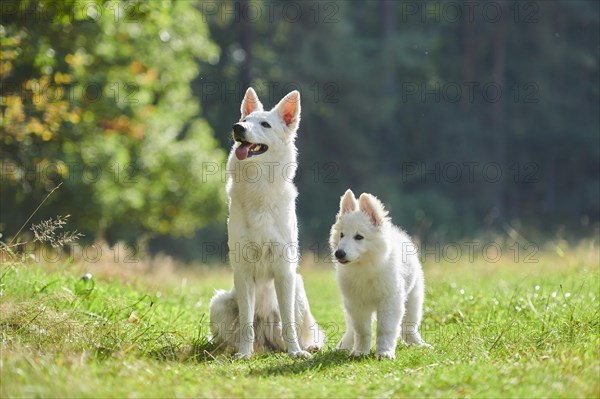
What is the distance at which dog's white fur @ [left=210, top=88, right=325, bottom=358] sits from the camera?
7148mm

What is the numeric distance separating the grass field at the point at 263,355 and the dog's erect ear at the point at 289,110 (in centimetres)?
210

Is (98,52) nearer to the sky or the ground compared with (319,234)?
nearer to the sky

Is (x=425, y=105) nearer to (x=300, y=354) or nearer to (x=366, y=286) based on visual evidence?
(x=366, y=286)

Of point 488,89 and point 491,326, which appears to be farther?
point 488,89

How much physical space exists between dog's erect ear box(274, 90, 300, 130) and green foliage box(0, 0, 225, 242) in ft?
15.2

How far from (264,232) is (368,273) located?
3.30 feet

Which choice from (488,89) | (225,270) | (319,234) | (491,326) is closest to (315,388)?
(491,326)

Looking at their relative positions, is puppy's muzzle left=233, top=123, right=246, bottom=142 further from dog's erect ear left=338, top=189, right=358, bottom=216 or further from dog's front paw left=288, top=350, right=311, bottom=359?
dog's front paw left=288, top=350, right=311, bottom=359

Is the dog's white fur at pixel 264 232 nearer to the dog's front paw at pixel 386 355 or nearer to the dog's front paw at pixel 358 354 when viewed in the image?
the dog's front paw at pixel 358 354

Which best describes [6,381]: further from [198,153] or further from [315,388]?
[198,153]

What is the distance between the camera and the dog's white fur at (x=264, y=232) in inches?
281

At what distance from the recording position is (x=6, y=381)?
5.01 metres

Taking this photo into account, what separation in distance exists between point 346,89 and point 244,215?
2746 centimetres

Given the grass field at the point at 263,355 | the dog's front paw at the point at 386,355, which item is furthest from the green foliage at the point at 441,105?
the dog's front paw at the point at 386,355
